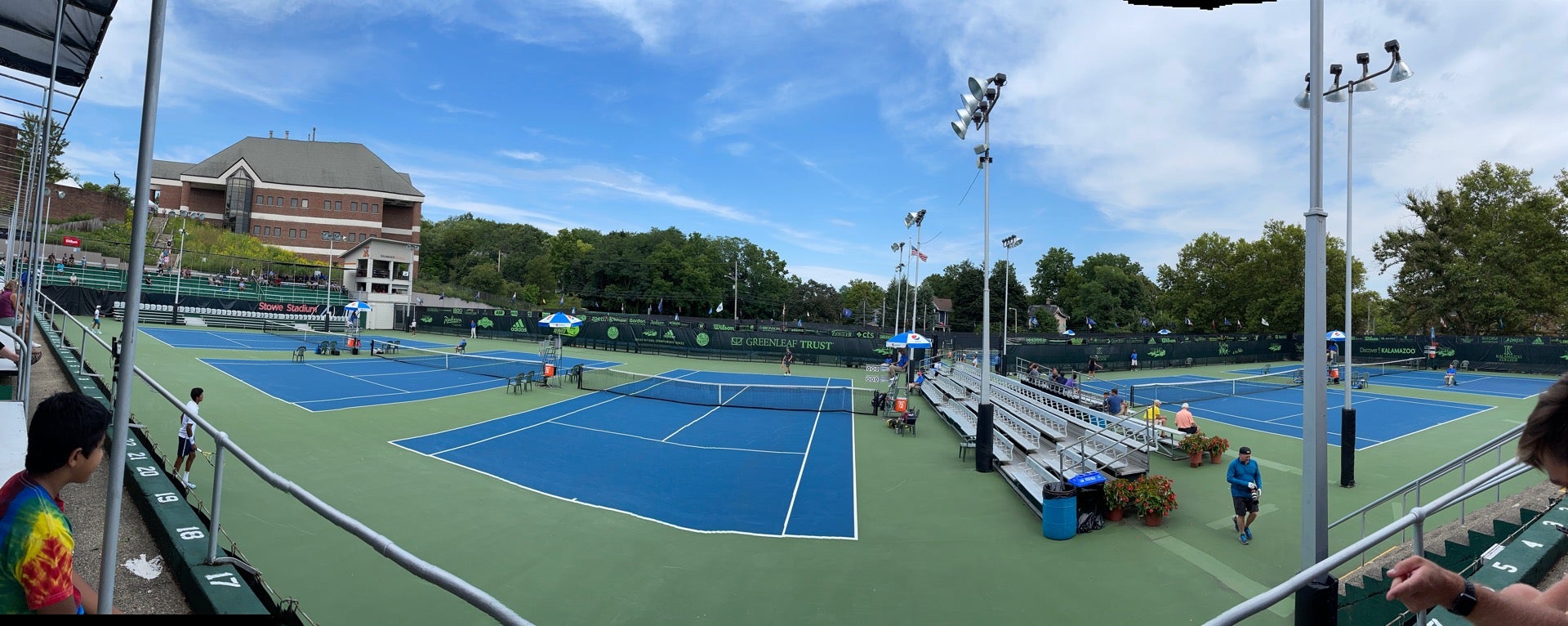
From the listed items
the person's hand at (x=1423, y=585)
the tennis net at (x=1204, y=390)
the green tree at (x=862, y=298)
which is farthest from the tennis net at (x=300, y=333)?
the green tree at (x=862, y=298)

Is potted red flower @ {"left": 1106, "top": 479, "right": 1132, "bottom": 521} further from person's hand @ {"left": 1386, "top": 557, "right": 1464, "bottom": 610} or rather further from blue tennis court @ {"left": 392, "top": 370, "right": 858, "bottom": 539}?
person's hand @ {"left": 1386, "top": 557, "right": 1464, "bottom": 610}

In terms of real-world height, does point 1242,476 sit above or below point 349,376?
above

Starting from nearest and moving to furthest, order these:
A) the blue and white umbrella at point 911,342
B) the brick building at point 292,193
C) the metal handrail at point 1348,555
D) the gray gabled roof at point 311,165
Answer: the metal handrail at point 1348,555, the blue and white umbrella at point 911,342, the brick building at point 292,193, the gray gabled roof at point 311,165

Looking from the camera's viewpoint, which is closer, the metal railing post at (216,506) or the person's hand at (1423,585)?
the person's hand at (1423,585)

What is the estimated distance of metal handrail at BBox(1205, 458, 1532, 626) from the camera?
282cm

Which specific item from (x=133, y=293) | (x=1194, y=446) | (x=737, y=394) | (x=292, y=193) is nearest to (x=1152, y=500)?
(x=1194, y=446)

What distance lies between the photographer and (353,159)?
79688mm

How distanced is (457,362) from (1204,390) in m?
37.1

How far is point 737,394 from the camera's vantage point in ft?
83.1

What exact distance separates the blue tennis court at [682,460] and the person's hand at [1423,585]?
8.68 meters

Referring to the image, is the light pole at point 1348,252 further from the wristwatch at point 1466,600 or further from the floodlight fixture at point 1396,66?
the wristwatch at point 1466,600

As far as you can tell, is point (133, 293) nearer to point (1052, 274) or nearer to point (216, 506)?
point (216, 506)

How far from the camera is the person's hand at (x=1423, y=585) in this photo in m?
2.11

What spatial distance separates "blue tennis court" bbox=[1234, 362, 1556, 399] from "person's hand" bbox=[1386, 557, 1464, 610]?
136 feet
